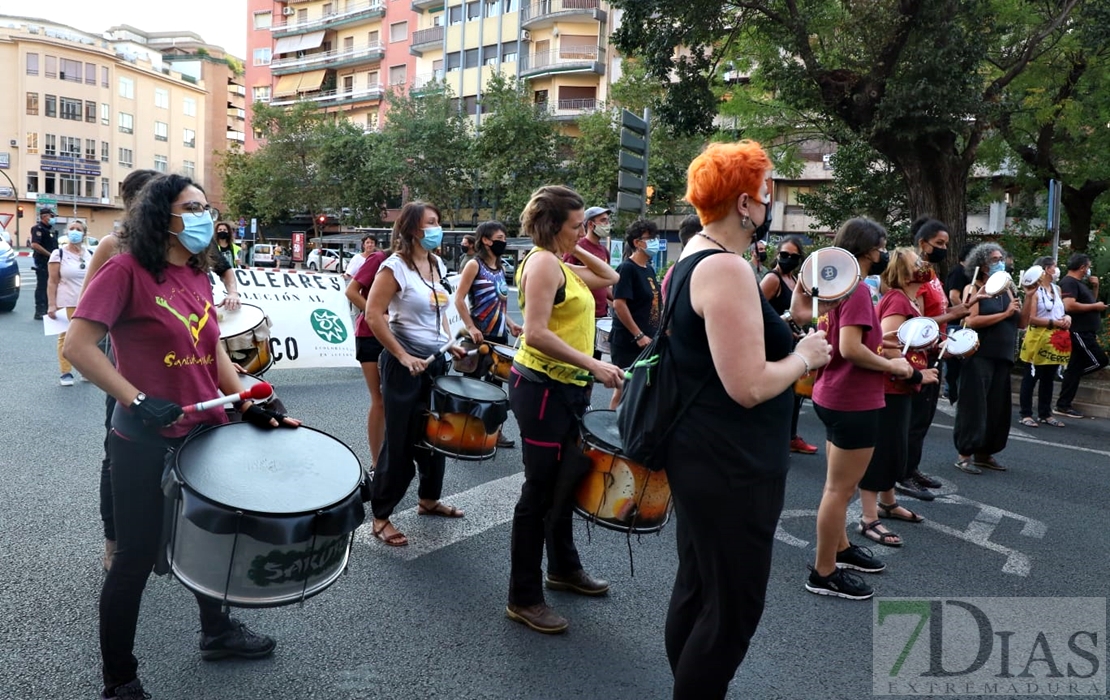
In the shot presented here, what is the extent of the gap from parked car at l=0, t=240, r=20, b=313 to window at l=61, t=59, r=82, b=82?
6992 cm

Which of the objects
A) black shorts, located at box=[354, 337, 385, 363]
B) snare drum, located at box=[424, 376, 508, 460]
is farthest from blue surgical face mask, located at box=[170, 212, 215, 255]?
black shorts, located at box=[354, 337, 385, 363]

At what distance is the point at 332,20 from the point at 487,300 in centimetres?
6139

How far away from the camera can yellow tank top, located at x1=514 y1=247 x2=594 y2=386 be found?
3605mm

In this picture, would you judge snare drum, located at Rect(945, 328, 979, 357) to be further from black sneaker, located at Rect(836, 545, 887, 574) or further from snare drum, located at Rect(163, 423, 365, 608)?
snare drum, located at Rect(163, 423, 365, 608)

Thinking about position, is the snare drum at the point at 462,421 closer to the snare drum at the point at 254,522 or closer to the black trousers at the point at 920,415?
the snare drum at the point at 254,522

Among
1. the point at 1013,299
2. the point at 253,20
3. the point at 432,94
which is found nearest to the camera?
the point at 1013,299

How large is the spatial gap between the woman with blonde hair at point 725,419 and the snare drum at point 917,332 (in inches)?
102

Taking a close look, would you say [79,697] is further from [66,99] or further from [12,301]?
[66,99]

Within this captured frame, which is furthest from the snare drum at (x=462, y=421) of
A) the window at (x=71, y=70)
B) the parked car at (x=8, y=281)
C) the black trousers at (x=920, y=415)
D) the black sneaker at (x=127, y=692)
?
the window at (x=71, y=70)

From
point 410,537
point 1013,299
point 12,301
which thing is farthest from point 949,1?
point 12,301

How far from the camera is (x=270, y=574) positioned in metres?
2.59

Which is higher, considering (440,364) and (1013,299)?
(1013,299)

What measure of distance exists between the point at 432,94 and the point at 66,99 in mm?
46931

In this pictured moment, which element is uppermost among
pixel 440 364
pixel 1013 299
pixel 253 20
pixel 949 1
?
pixel 253 20
